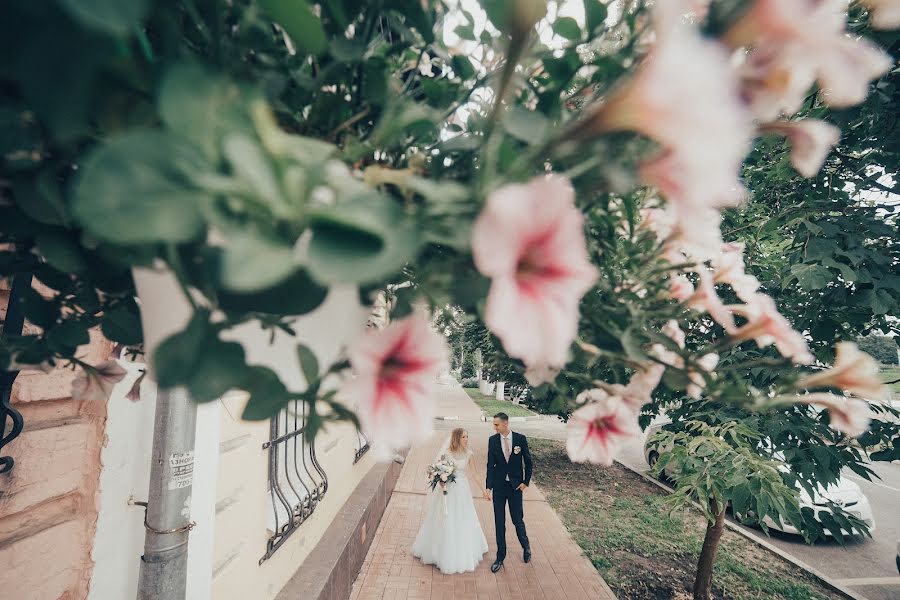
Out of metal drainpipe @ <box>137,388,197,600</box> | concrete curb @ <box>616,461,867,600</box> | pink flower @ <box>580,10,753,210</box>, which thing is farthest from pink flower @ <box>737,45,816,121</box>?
concrete curb @ <box>616,461,867,600</box>

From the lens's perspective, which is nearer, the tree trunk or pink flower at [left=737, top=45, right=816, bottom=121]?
pink flower at [left=737, top=45, right=816, bottom=121]

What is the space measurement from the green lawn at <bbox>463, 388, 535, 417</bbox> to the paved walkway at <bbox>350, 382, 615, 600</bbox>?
9276 millimetres

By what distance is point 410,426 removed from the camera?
0.44m

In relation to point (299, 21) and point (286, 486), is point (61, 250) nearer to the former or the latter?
point (299, 21)

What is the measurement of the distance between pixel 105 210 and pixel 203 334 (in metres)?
0.14

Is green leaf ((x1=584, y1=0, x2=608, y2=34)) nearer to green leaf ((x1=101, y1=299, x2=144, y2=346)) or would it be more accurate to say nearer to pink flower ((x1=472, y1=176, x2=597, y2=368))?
pink flower ((x1=472, y1=176, x2=597, y2=368))

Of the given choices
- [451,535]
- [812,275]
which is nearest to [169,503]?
[812,275]

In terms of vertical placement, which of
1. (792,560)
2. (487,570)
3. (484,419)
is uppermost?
(484,419)

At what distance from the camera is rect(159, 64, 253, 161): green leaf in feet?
0.97

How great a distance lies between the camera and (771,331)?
66 cm

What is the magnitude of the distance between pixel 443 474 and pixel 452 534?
2.42 feet

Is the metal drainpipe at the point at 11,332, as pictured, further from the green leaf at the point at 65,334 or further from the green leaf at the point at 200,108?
the green leaf at the point at 200,108

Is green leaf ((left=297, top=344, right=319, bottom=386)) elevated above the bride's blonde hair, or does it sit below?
above

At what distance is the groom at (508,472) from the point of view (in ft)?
18.0
